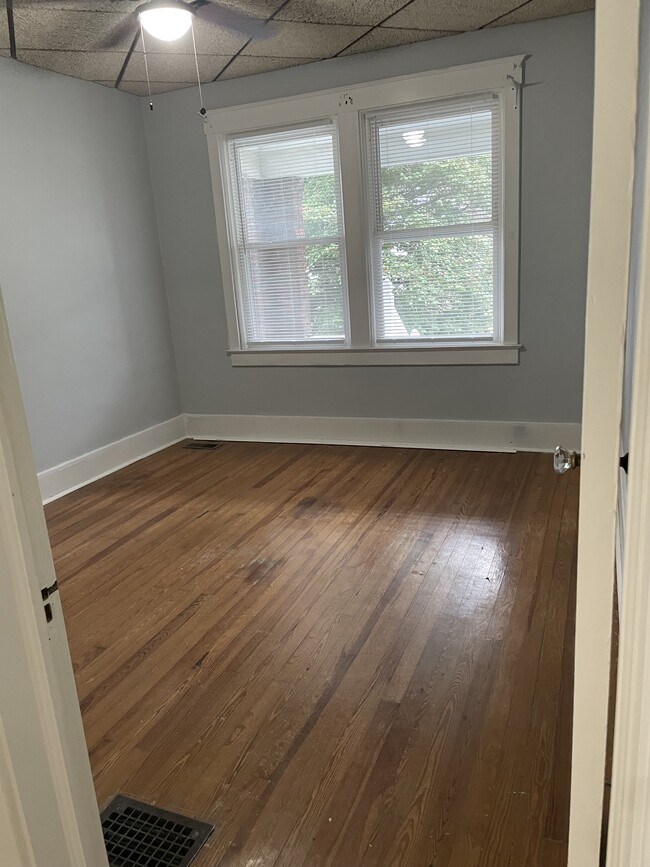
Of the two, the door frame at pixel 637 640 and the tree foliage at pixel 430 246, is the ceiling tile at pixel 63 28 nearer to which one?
the tree foliage at pixel 430 246

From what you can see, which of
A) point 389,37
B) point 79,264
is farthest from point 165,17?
point 79,264

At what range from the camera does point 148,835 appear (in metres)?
1.48

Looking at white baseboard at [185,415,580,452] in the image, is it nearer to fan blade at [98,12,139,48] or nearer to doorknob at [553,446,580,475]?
fan blade at [98,12,139,48]

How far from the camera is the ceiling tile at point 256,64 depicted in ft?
13.0

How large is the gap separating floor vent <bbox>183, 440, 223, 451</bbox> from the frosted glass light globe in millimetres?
2742

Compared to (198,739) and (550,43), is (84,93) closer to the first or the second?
(550,43)

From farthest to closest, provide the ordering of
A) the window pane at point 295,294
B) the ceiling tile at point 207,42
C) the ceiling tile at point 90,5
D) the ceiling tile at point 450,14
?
the window pane at point 295,294 → the ceiling tile at point 207,42 → the ceiling tile at point 450,14 → the ceiling tile at point 90,5

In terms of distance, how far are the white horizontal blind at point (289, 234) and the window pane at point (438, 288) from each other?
38 centimetres

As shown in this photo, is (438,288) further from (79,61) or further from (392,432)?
(79,61)

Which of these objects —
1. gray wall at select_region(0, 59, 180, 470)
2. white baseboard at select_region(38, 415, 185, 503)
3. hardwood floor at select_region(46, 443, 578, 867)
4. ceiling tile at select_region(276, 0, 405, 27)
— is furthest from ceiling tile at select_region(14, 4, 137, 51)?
hardwood floor at select_region(46, 443, 578, 867)

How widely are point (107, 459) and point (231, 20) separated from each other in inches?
111

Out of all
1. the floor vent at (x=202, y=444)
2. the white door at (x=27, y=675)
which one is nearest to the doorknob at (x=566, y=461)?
the white door at (x=27, y=675)

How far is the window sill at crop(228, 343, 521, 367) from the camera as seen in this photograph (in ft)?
13.5

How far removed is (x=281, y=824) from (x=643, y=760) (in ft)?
3.11
